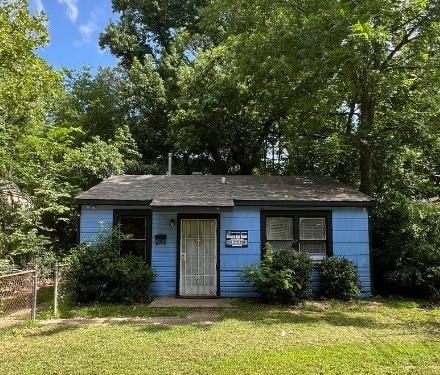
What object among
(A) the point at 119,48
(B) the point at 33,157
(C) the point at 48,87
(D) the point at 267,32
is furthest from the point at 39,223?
(A) the point at 119,48

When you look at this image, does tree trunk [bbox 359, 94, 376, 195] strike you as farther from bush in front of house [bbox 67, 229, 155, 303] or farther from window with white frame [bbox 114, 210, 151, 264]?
bush in front of house [bbox 67, 229, 155, 303]

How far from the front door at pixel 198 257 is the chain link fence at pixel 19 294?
3.61m

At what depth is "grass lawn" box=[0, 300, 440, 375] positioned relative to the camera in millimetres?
5309

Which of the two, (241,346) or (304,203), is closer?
(241,346)

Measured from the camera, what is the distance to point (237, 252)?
1053 centimetres

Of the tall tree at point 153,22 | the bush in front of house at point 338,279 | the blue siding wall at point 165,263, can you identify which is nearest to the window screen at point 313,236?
the bush in front of house at point 338,279

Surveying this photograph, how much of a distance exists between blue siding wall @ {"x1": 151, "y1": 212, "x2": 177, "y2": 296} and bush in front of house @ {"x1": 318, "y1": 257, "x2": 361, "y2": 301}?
12.3 ft

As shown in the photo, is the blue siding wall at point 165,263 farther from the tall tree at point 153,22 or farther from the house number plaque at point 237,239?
the tall tree at point 153,22

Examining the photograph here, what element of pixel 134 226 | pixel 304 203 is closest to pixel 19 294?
pixel 134 226

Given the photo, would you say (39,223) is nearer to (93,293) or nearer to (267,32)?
(93,293)

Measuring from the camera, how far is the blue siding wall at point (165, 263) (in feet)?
34.3

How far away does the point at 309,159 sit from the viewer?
16078mm

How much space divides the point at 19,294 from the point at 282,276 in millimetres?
5776

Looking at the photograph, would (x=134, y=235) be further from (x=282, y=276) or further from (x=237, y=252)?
(x=282, y=276)
